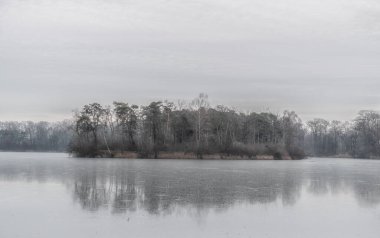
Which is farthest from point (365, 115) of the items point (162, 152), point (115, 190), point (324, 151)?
point (115, 190)

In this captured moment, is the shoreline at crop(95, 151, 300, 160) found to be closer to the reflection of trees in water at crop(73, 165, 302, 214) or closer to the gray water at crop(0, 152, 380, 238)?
the reflection of trees in water at crop(73, 165, 302, 214)

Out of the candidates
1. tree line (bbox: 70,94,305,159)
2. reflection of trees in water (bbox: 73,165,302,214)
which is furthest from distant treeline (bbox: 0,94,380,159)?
reflection of trees in water (bbox: 73,165,302,214)

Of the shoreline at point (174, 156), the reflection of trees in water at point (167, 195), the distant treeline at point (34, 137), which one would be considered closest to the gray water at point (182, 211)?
the reflection of trees in water at point (167, 195)

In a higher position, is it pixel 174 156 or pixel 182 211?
pixel 174 156

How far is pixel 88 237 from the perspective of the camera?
12141 millimetres

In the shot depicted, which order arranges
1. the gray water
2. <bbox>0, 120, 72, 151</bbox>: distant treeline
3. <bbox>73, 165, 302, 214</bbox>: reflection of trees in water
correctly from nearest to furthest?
the gray water → <bbox>73, 165, 302, 214</bbox>: reflection of trees in water → <bbox>0, 120, 72, 151</bbox>: distant treeline

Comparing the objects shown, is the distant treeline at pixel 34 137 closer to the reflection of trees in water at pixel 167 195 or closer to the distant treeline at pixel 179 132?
the distant treeline at pixel 179 132

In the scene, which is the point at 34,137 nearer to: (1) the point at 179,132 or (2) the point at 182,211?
(1) the point at 179,132

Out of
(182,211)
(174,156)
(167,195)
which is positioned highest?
(174,156)

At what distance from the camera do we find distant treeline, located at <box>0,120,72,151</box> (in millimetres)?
161625

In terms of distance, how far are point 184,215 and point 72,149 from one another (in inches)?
2914

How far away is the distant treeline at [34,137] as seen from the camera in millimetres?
161625

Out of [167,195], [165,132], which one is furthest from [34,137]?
[167,195]

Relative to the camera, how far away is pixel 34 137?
172375mm
